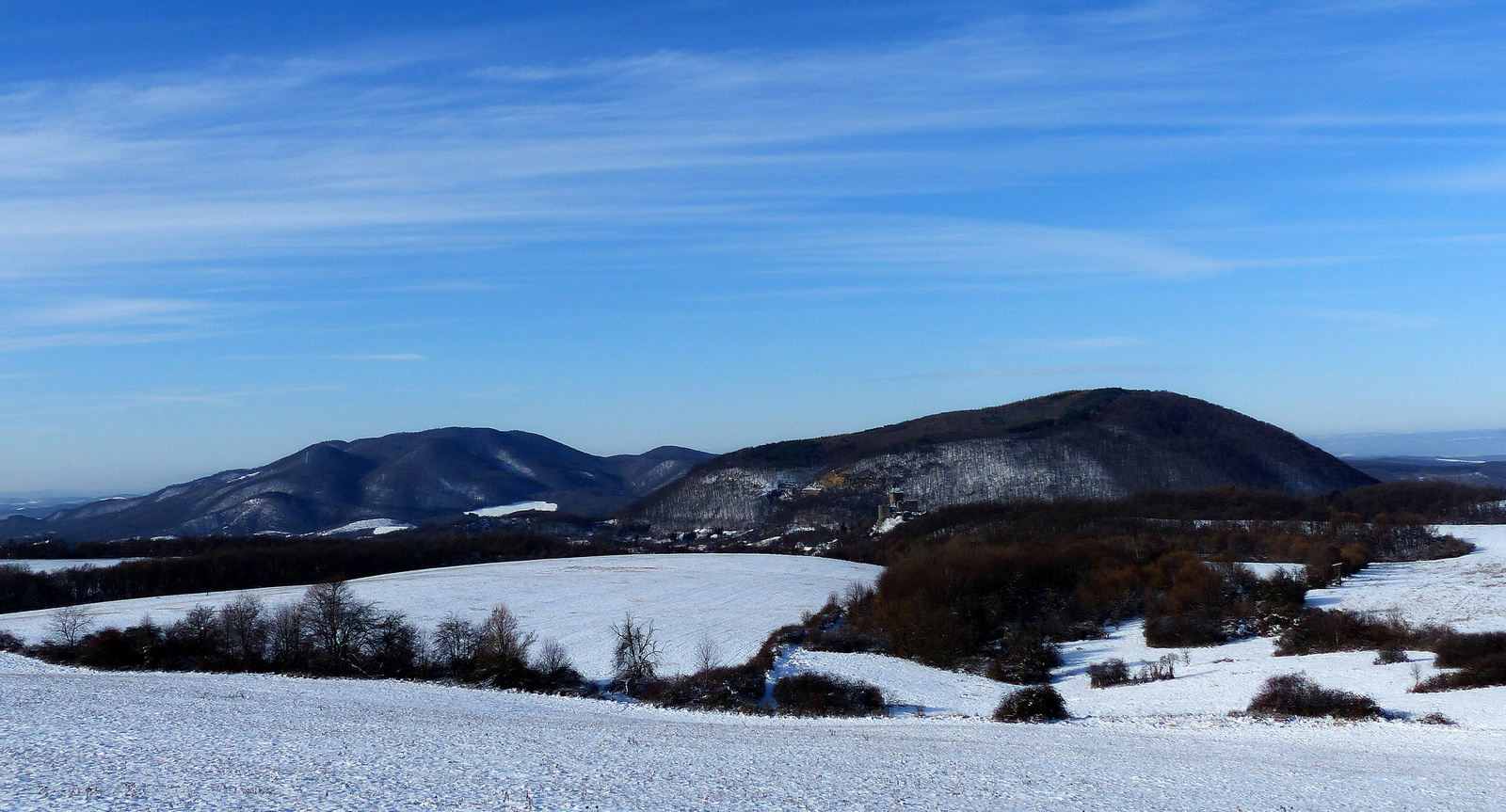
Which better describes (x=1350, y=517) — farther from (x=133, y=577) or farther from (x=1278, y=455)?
(x=133, y=577)

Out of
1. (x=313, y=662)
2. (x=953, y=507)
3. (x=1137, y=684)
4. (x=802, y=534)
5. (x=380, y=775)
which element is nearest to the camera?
(x=380, y=775)

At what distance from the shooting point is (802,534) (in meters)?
133

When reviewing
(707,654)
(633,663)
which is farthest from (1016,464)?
(633,663)

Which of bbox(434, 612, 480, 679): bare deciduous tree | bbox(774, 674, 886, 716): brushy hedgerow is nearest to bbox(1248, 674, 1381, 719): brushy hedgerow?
bbox(774, 674, 886, 716): brushy hedgerow

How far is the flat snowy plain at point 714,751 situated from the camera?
19.0 metres

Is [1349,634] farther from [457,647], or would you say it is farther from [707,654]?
[457,647]

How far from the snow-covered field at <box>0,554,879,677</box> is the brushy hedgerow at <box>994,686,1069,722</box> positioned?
15.3 metres

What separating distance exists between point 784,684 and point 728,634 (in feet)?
49.3

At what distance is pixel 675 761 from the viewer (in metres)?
23.2

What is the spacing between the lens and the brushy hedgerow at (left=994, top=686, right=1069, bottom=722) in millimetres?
32188

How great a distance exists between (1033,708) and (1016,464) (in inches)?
4437

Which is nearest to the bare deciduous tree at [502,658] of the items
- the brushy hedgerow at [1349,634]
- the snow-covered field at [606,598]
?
the snow-covered field at [606,598]

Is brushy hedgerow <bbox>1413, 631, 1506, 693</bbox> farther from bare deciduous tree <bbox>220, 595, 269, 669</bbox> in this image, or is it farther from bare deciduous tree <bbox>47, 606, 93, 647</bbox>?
bare deciduous tree <bbox>47, 606, 93, 647</bbox>

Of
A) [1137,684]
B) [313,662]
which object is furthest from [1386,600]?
[313,662]
